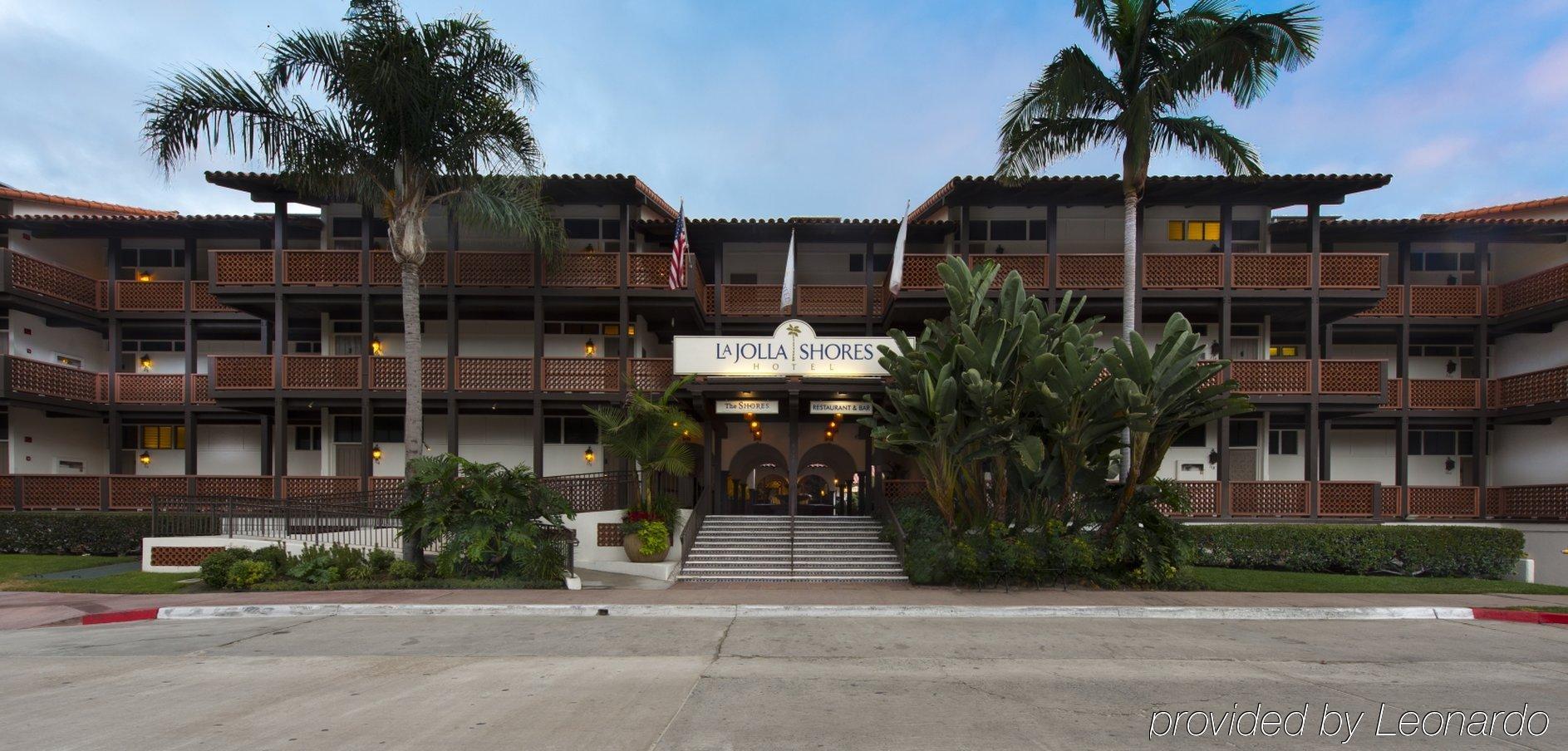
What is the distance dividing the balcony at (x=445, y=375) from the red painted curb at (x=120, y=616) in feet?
31.4

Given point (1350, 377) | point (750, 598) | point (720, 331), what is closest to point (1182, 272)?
point (1350, 377)

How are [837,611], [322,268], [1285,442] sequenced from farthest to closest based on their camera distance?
[1285,442]
[322,268]
[837,611]

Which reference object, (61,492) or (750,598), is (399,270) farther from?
(750,598)

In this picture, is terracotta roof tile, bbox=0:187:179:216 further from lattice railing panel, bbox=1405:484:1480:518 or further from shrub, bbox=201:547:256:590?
lattice railing panel, bbox=1405:484:1480:518

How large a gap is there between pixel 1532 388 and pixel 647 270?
25.6 metres

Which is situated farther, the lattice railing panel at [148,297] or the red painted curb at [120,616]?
the lattice railing panel at [148,297]

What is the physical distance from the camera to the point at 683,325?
25.8 meters

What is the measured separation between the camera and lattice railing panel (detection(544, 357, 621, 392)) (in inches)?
865

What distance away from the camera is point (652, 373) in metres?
21.9

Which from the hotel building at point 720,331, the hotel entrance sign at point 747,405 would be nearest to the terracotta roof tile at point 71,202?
the hotel building at point 720,331

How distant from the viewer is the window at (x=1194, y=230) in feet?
81.4

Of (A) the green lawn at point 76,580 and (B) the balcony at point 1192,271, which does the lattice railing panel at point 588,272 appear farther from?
(A) the green lawn at point 76,580

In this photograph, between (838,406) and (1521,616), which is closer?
(1521,616)

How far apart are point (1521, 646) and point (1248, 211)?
16.6 meters
